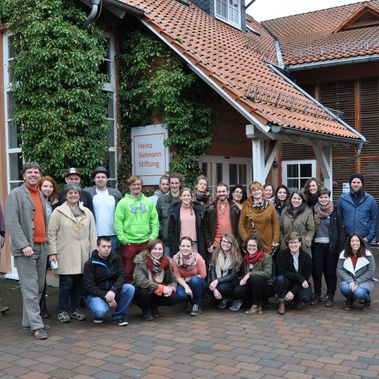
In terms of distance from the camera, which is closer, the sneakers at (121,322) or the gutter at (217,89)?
the sneakers at (121,322)

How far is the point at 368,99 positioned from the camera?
1343cm

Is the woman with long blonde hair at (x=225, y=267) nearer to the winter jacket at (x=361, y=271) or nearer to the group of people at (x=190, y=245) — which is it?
the group of people at (x=190, y=245)

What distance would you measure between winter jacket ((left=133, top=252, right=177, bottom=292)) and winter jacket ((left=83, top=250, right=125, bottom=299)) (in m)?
0.24

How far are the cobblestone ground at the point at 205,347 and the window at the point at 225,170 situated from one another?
4011 millimetres

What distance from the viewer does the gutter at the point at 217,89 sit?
26.7ft

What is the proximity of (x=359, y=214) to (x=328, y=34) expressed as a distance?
10.5 meters

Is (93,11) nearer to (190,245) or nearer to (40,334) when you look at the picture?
(190,245)

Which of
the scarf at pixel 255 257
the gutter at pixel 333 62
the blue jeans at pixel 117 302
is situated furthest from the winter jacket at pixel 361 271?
the gutter at pixel 333 62

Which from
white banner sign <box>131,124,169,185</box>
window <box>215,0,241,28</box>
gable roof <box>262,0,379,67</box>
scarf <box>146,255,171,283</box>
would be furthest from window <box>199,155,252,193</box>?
window <box>215,0,241,28</box>

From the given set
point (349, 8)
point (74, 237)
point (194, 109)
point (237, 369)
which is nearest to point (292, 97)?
point (194, 109)

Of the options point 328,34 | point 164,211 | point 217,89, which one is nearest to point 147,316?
point 164,211

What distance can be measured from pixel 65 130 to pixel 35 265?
3.07m

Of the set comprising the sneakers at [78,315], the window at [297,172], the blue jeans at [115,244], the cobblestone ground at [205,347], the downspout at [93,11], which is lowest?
the cobblestone ground at [205,347]

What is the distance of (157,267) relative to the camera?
20.8 ft
